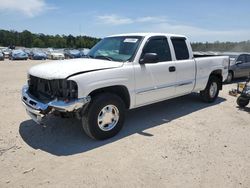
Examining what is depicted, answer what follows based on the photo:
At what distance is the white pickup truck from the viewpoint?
3.93 metres

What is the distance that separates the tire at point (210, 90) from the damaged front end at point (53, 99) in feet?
14.3

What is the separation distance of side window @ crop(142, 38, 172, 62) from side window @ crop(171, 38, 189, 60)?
32cm

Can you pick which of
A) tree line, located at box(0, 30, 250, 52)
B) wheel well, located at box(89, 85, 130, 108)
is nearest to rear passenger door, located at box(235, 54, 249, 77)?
wheel well, located at box(89, 85, 130, 108)

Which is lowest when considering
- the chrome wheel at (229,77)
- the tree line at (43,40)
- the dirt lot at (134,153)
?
the dirt lot at (134,153)

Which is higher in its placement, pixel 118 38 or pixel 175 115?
pixel 118 38

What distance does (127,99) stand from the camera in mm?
4734

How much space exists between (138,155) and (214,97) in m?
4.43

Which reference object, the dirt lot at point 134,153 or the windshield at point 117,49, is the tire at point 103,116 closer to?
the dirt lot at point 134,153

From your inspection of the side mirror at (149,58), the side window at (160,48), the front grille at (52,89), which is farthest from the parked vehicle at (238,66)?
the front grille at (52,89)

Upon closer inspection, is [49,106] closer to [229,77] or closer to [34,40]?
[229,77]

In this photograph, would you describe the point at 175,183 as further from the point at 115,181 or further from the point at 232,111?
the point at 232,111

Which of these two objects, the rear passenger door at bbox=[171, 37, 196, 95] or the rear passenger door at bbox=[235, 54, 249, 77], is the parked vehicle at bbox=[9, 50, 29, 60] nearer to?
the rear passenger door at bbox=[235, 54, 249, 77]

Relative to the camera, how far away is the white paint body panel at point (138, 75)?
13.1 ft

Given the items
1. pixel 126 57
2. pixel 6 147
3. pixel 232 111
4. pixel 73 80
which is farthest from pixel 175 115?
pixel 6 147
